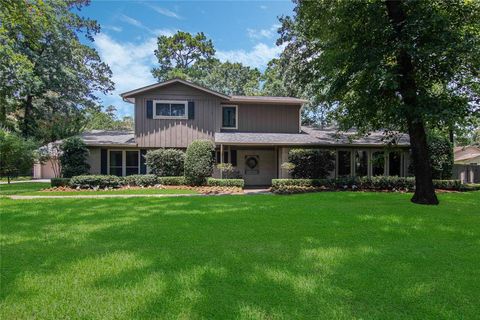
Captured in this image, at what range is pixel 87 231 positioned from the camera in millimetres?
6379

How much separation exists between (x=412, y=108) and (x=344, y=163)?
A: 8.35 m

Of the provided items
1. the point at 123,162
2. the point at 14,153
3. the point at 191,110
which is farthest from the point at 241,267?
the point at 14,153

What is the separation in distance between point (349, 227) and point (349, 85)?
7091mm

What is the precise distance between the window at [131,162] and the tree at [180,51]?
23862 millimetres

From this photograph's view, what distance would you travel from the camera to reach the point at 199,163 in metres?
16.6

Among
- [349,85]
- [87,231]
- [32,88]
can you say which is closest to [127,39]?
[32,88]

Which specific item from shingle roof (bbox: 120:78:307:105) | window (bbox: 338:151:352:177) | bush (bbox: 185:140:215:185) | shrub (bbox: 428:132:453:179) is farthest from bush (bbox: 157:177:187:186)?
shrub (bbox: 428:132:453:179)

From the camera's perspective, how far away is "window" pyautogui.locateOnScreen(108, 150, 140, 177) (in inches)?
724

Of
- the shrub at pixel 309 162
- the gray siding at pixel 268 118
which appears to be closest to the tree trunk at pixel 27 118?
the gray siding at pixel 268 118

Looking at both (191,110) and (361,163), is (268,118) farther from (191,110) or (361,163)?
(361,163)

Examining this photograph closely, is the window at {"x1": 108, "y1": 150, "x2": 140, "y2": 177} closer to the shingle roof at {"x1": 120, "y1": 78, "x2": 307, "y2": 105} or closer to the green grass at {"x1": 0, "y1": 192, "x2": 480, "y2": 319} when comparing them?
the shingle roof at {"x1": 120, "y1": 78, "x2": 307, "y2": 105}

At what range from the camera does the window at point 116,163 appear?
18.4m

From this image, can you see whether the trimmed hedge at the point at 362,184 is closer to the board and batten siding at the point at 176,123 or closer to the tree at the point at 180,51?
the board and batten siding at the point at 176,123

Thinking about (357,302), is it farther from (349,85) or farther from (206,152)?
(206,152)
